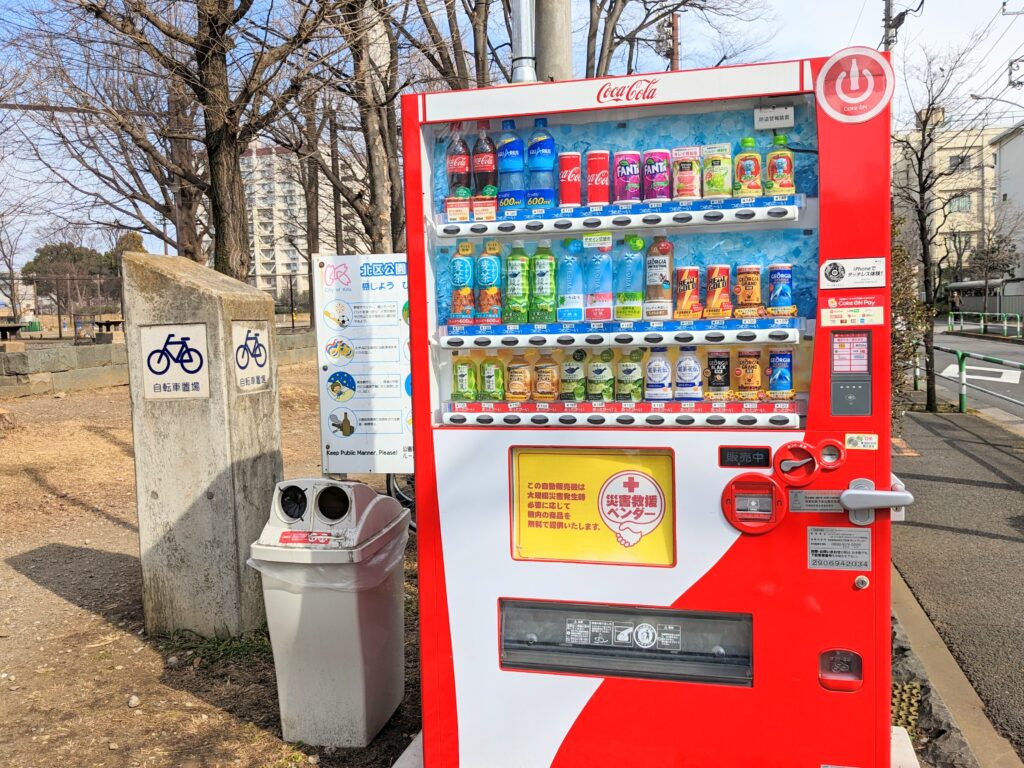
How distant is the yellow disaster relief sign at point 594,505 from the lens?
2953mm

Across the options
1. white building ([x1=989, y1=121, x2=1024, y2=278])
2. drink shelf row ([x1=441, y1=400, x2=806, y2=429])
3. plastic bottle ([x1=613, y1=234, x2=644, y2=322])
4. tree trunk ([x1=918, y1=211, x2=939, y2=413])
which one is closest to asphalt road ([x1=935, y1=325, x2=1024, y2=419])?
tree trunk ([x1=918, y1=211, x2=939, y2=413])

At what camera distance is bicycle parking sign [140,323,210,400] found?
4641 millimetres

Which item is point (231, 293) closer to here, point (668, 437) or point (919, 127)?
point (668, 437)

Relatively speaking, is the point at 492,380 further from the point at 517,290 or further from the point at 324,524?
the point at 324,524

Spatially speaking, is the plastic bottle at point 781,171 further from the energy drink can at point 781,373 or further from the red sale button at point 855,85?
the energy drink can at point 781,373

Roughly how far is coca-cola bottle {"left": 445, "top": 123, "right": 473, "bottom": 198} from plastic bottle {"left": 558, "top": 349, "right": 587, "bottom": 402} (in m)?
0.77

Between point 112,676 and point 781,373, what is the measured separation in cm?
398

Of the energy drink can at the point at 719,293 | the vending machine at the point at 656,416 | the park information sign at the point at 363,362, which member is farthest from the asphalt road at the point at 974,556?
the park information sign at the point at 363,362

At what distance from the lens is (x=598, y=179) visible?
298 cm

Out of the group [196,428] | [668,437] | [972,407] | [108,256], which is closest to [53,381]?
[196,428]

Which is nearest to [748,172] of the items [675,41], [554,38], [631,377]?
[631,377]

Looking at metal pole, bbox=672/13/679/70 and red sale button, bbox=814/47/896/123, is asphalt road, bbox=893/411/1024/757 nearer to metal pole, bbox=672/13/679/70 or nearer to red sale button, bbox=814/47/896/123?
red sale button, bbox=814/47/896/123

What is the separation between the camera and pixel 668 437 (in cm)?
287

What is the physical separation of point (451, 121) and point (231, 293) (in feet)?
7.64
